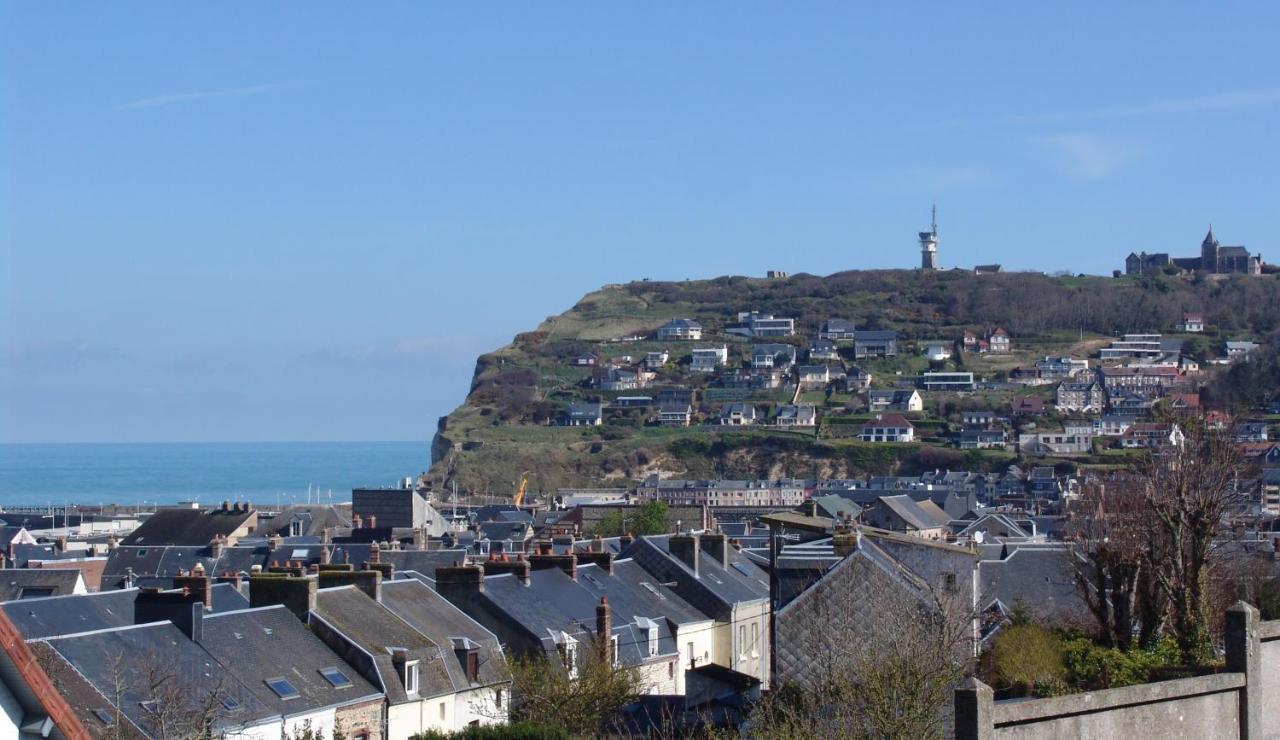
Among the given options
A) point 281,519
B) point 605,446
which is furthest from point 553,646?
point 605,446

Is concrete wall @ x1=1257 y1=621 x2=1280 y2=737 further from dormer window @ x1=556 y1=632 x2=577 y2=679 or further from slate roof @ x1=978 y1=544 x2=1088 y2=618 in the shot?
slate roof @ x1=978 y1=544 x2=1088 y2=618

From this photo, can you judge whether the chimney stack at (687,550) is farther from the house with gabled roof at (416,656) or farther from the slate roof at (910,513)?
the slate roof at (910,513)

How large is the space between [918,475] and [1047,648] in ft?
473

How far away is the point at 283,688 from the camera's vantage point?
2191cm

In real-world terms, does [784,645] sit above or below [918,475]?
above

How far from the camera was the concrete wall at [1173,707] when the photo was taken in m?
11.2

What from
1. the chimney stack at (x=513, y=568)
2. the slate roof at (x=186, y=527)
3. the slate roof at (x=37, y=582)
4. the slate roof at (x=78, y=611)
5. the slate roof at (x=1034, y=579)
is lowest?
the slate roof at (x=186, y=527)

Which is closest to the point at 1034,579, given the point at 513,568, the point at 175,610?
the point at 513,568

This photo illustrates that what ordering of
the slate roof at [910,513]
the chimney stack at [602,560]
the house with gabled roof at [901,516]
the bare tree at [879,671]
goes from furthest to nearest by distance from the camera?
the slate roof at [910,513] < the house with gabled roof at [901,516] < the chimney stack at [602,560] < the bare tree at [879,671]

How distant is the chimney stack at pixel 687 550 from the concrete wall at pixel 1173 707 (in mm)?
21345

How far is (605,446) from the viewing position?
180250 mm

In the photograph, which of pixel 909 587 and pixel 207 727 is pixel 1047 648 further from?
pixel 207 727

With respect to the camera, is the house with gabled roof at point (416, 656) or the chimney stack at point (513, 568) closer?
the house with gabled roof at point (416, 656)

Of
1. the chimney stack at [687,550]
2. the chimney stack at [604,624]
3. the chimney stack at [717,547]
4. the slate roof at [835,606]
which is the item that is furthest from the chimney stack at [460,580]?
the chimney stack at [717,547]
